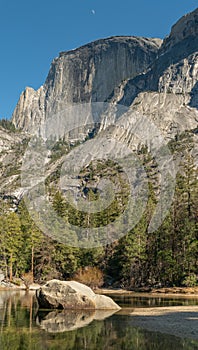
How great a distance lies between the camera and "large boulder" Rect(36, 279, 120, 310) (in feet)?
91.9

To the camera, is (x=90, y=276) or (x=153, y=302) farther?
(x=90, y=276)

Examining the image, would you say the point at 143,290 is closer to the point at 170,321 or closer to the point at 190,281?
the point at 190,281

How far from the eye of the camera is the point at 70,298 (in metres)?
28.1

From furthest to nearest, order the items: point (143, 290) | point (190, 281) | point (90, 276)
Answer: point (90, 276) → point (143, 290) → point (190, 281)

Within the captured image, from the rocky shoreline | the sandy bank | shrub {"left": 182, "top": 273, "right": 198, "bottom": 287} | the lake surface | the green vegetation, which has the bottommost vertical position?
the rocky shoreline

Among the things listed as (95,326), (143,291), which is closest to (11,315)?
(95,326)

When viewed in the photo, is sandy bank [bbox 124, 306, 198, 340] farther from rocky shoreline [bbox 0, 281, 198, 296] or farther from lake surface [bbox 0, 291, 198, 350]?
rocky shoreline [bbox 0, 281, 198, 296]

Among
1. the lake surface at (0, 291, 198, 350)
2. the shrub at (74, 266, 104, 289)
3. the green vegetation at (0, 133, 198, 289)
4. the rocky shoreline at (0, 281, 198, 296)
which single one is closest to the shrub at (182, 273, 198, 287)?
the green vegetation at (0, 133, 198, 289)

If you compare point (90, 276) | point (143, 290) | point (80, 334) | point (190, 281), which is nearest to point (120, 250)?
point (90, 276)

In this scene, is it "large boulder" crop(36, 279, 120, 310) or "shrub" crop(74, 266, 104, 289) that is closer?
"large boulder" crop(36, 279, 120, 310)

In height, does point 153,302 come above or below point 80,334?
below

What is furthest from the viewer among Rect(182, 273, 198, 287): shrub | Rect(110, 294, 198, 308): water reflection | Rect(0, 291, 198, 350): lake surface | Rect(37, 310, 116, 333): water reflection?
Rect(182, 273, 198, 287): shrub

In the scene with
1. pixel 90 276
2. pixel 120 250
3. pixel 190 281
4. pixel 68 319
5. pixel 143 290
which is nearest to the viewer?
pixel 68 319

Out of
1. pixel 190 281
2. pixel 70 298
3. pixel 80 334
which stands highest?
pixel 70 298
